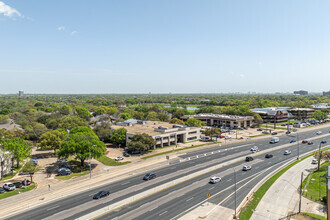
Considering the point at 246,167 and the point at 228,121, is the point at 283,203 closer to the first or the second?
the point at 246,167

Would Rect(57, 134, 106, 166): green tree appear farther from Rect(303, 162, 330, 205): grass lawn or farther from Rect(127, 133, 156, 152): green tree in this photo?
Rect(303, 162, 330, 205): grass lawn

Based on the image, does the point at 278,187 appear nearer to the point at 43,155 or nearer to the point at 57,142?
the point at 57,142

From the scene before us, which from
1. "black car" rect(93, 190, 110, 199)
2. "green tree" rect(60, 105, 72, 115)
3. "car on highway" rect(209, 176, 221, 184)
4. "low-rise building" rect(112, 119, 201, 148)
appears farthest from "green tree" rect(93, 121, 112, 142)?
"green tree" rect(60, 105, 72, 115)

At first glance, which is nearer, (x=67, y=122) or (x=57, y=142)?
(x=57, y=142)

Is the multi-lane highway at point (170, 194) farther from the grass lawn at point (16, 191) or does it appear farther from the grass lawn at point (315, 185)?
the grass lawn at point (16, 191)

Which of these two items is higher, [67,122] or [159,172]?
[67,122]

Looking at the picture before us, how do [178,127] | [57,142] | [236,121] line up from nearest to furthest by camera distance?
[57,142]
[178,127]
[236,121]

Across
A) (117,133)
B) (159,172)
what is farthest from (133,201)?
(117,133)
